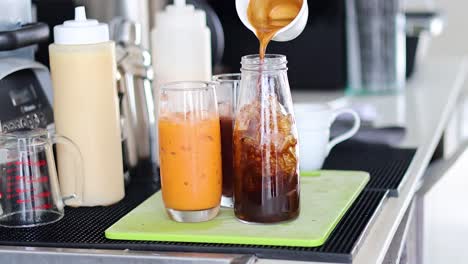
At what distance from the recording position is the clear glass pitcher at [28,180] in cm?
123

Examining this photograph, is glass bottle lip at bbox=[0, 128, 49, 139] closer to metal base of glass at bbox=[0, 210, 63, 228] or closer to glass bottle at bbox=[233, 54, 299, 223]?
A: metal base of glass at bbox=[0, 210, 63, 228]

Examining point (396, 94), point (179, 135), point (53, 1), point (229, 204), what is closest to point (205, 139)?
point (179, 135)

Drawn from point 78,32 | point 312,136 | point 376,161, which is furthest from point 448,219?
point 78,32

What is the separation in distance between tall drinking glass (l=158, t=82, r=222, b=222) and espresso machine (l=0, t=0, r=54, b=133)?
0.91 ft

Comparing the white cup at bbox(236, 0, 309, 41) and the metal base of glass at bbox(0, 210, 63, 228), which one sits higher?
the white cup at bbox(236, 0, 309, 41)

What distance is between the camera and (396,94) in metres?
2.60

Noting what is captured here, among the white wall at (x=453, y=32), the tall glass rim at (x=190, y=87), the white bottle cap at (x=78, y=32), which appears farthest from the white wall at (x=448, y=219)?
the white wall at (x=453, y=32)

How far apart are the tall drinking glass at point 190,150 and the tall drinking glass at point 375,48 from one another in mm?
1453

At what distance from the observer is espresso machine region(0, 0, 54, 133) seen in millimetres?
1329

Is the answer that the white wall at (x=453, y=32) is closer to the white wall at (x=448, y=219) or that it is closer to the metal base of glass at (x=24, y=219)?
the white wall at (x=448, y=219)

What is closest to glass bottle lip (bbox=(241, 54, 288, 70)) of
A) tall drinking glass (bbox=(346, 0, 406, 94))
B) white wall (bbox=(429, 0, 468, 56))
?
tall drinking glass (bbox=(346, 0, 406, 94))

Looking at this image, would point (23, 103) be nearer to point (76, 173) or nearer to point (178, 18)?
point (76, 173)

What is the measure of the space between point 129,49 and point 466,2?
2.75 m

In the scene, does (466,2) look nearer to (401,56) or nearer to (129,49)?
(401,56)
